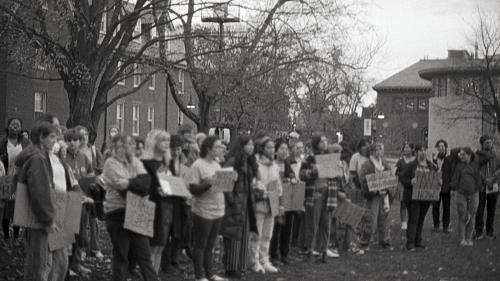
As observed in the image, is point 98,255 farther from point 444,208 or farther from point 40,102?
point 40,102

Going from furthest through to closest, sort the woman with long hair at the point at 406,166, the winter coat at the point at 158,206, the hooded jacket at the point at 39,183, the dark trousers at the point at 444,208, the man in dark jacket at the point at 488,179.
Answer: the dark trousers at the point at 444,208 < the man in dark jacket at the point at 488,179 < the woman with long hair at the point at 406,166 < the winter coat at the point at 158,206 < the hooded jacket at the point at 39,183

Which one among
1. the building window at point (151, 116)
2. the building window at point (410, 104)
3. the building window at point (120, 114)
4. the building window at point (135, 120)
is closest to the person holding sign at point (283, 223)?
the building window at point (120, 114)

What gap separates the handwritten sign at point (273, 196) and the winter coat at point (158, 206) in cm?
201

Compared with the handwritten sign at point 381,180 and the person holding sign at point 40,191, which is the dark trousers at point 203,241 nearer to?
the person holding sign at point 40,191

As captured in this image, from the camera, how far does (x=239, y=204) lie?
10469mm

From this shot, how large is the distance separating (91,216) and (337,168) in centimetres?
376

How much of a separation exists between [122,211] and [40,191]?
945 millimetres

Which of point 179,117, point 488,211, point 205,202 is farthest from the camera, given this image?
point 179,117

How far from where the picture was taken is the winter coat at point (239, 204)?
10391mm

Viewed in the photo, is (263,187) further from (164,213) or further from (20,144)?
(20,144)

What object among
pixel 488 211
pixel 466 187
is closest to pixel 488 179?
pixel 488 211

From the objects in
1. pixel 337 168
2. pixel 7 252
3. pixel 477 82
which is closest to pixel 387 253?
pixel 337 168

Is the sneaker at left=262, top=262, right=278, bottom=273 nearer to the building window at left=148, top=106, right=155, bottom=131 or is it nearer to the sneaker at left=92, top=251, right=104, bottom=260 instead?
the sneaker at left=92, top=251, right=104, bottom=260

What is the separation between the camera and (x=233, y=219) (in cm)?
1040
